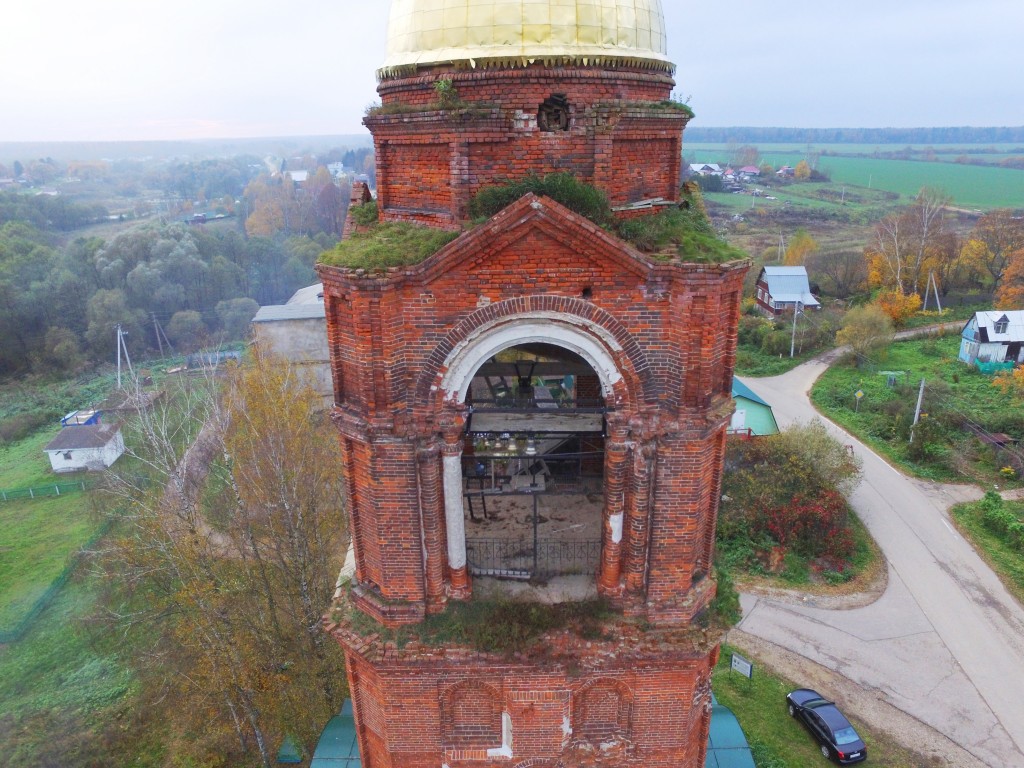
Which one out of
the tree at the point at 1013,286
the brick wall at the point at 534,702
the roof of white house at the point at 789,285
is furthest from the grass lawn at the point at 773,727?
the tree at the point at 1013,286

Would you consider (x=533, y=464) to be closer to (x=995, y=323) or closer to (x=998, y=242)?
(x=995, y=323)

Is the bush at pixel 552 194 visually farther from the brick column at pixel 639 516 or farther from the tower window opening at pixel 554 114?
the brick column at pixel 639 516

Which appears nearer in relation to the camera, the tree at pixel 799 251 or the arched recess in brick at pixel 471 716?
the arched recess in brick at pixel 471 716

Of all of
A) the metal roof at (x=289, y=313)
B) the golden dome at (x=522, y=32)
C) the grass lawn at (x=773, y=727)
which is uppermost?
the golden dome at (x=522, y=32)

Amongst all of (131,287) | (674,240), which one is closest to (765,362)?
(674,240)

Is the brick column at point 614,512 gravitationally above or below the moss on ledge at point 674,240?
below

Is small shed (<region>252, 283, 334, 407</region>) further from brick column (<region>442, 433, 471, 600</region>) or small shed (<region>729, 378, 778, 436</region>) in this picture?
brick column (<region>442, 433, 471, 600</region>)

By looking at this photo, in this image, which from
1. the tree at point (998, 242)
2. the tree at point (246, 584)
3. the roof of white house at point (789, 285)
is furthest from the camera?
the tree at point (998, 242)
